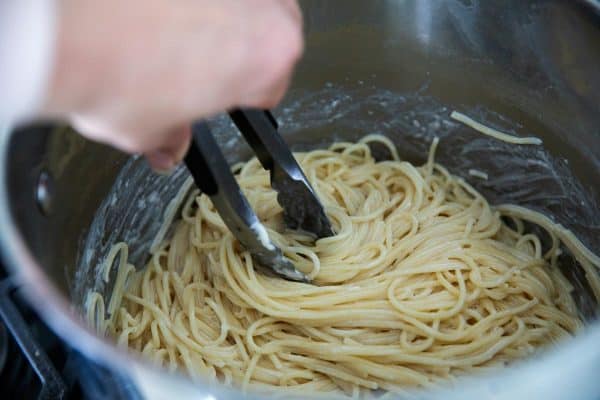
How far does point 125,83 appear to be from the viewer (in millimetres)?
704

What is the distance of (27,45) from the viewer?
633 mm

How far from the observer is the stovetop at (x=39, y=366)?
1.32 metres

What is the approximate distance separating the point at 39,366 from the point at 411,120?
3.54 feet

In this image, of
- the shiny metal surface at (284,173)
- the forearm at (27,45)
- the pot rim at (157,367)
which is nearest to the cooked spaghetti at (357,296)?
the shiny metal surface at (284,173)

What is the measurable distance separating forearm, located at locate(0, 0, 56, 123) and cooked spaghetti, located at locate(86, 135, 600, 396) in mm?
812

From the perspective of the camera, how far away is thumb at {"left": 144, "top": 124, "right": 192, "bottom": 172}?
2.84 ft

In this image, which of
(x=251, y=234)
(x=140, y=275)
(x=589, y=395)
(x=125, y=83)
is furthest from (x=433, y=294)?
(x=125, y=83)

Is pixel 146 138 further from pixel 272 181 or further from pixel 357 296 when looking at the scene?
pixel 357 296

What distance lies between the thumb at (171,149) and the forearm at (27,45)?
0.20 meters

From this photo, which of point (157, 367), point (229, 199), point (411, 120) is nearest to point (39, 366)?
point (229, 199)

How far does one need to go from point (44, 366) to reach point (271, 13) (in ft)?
2.87

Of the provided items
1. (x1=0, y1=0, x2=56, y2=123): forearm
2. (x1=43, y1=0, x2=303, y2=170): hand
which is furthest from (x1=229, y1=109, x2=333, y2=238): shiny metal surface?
(x1=0, y1=0, x2=56, y2=123): forearm

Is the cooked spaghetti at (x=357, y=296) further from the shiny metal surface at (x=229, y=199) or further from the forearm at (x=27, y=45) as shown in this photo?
the forearm at (x=27, y=45)

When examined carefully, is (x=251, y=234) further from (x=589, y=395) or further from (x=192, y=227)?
(x=589, y=395)
